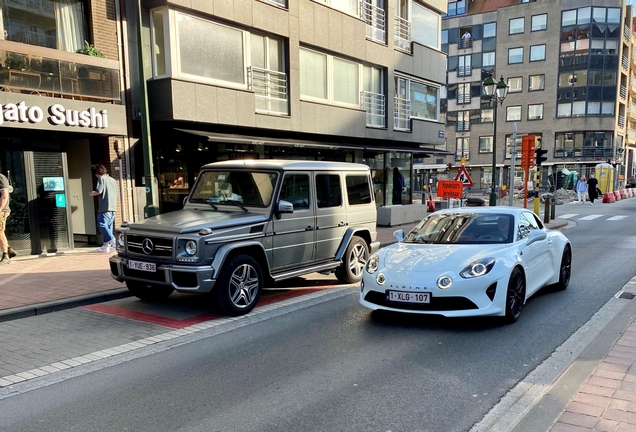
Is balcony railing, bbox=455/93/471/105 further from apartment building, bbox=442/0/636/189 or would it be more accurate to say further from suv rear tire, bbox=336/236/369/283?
suv rear tire, bbox=336/236/369/283

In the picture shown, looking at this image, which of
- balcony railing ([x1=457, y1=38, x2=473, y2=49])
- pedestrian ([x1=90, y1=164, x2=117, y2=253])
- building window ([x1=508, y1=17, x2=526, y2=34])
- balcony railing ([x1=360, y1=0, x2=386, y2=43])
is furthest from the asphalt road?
balcony railing ([x1=457, y1=38, x2=473, y2=49])

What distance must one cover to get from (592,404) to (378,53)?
56.5ft

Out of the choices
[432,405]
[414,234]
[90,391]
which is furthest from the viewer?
[414,234]

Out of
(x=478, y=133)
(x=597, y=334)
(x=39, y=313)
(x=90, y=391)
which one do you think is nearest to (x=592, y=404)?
(x=597, y=334)

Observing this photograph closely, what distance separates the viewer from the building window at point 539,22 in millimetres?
56438

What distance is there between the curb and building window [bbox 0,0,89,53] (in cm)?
645

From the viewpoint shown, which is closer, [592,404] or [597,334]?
[592,404]

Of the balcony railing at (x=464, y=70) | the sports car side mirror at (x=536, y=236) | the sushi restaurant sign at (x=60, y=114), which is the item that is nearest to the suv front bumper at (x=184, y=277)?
the sports car side mirror at (x=536, y=236)

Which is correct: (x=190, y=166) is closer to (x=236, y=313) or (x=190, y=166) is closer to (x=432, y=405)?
(x=236, y=313)

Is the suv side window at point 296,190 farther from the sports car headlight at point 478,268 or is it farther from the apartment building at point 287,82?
the apartment building at point 287,82

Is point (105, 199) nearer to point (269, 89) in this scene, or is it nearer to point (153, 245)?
point (153, 245)

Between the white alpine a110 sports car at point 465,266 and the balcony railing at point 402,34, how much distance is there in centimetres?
1512

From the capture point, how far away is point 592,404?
3.51 meters

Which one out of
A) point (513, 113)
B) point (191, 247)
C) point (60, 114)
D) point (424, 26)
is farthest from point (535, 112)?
point (191, 247)
